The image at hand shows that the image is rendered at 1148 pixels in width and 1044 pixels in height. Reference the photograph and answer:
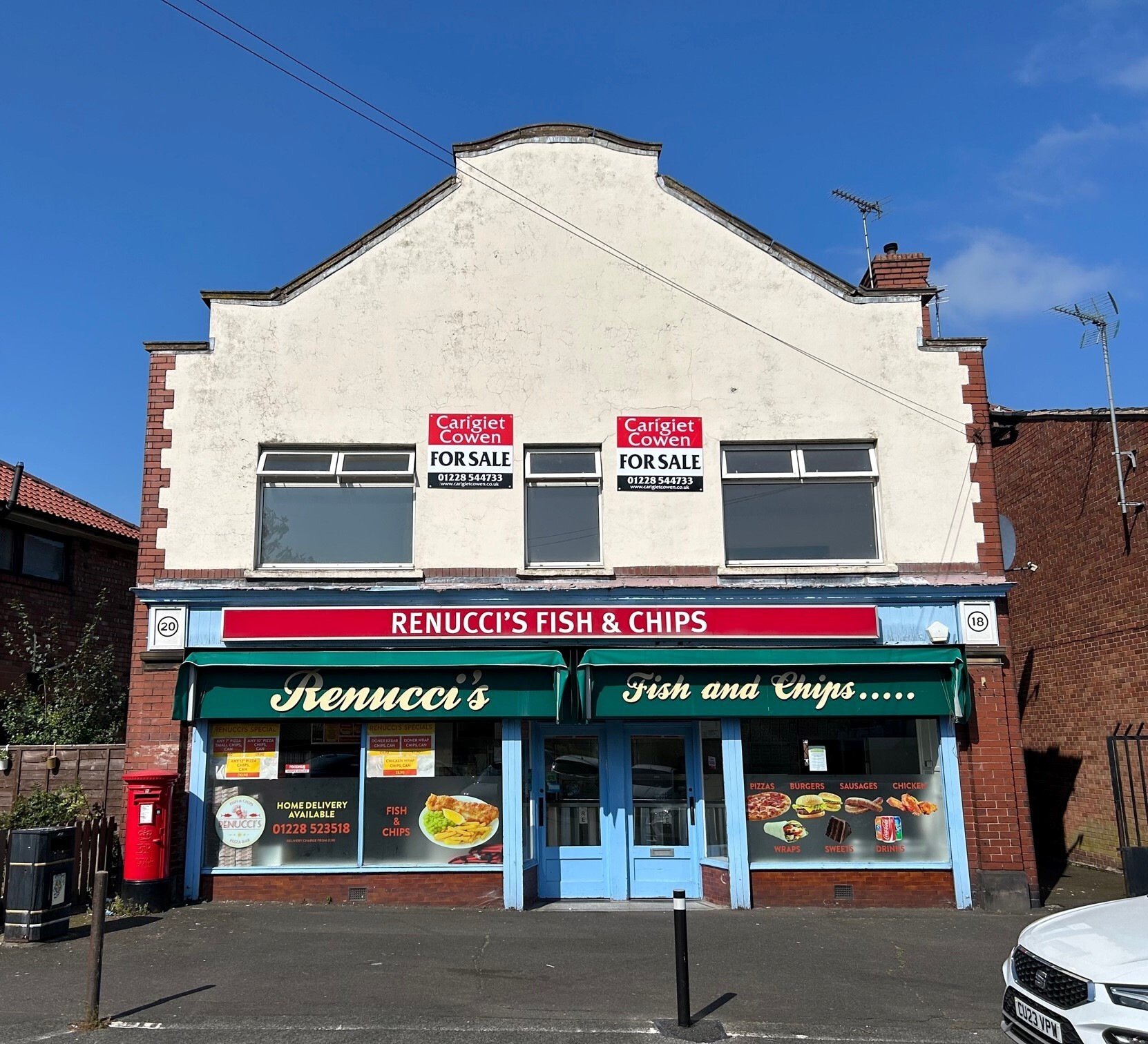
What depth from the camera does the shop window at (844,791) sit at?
38.4ft

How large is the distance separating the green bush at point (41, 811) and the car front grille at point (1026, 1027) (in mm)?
9006

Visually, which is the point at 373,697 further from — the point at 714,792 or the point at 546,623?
the point at 714,792

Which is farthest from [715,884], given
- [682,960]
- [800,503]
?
[682,960]

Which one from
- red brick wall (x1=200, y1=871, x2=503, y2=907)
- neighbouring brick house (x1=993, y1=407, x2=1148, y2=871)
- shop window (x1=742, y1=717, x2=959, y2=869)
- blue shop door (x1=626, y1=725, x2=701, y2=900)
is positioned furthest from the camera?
neighbouring brick house (x1=993, y1=407, x2=1148, y2=871)

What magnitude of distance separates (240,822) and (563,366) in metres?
6.66

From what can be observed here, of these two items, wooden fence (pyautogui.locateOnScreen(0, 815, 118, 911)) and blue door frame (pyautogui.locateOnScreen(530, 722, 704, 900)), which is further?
blue door frame (pyautogui.locateOnScreen(530, 722, 704, 900))

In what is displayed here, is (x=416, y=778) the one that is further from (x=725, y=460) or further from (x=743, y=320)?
(x=743, y=320)

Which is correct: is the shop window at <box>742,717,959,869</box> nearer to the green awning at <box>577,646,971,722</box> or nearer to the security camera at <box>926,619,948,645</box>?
the green awning at <box>577,646,971,722</box>

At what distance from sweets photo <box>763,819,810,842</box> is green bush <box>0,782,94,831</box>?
301 inches

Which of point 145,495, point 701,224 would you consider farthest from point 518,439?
point 145,495

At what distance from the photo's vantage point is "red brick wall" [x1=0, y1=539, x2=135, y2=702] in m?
16.0

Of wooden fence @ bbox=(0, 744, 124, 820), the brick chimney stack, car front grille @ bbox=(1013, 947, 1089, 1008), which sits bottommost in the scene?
car front grille @ bbox=(1013, 947, 1089, 1008)

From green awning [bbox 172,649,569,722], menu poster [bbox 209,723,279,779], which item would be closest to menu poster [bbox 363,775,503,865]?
green awning [bbox 172,649,569,722]

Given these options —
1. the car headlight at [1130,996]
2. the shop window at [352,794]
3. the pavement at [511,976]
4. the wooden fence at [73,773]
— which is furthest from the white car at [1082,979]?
the wooden fence at [73,773]
